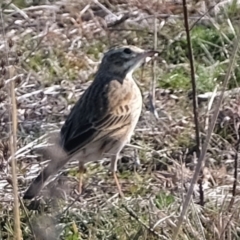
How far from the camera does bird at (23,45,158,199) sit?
6.82m

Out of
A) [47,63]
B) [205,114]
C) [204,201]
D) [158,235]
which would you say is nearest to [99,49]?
[47,63]

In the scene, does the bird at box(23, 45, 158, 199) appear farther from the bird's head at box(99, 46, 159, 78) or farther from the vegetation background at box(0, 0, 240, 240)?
the vegetation background at box(0, 0, 240, 240)

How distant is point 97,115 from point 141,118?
87cm

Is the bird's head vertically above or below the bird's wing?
above

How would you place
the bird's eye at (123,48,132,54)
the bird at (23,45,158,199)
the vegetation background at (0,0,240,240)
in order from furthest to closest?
the bird's eye at (123,48,132,54), the bird at (23,45,158,199), the vegetation background at (0,0,240,240)

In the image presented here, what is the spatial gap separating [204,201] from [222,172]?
697 millimetres

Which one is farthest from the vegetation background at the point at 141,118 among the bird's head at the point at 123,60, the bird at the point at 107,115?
the bird's head at the point at 123,60

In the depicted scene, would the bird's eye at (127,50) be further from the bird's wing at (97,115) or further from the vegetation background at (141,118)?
the vegetation background at (141,118)

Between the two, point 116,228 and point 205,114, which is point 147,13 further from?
point 116,228

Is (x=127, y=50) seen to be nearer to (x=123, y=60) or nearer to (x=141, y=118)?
(x=123, y=60)

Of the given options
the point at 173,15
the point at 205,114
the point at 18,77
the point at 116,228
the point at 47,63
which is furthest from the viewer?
the point at 173,15

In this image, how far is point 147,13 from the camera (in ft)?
31.1

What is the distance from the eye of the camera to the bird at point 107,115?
6816mm

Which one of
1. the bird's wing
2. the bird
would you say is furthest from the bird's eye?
the bird's wing
